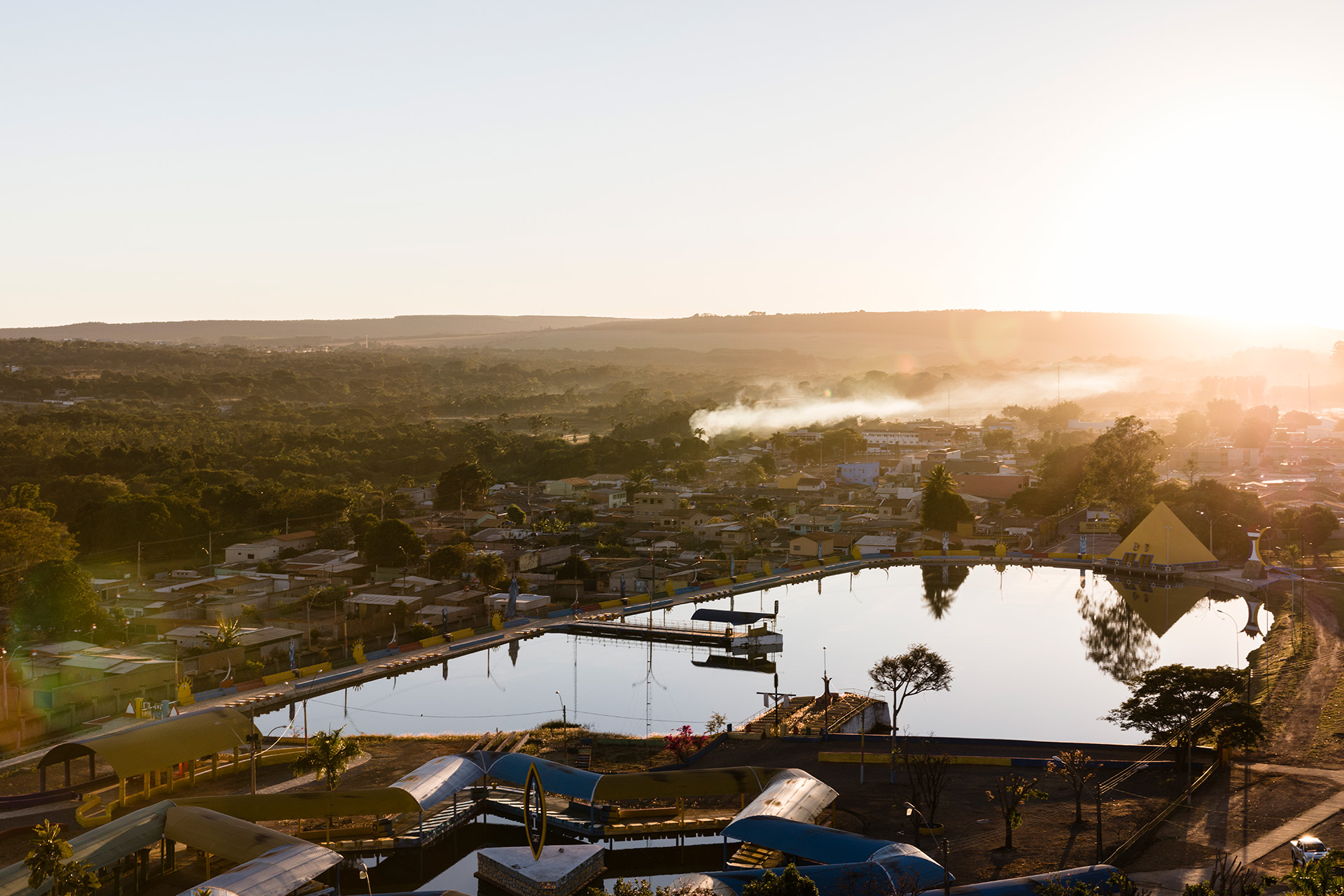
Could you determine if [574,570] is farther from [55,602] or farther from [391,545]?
[55,602]

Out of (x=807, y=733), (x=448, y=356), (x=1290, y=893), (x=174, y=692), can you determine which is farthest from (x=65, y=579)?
(x=448, y=356)

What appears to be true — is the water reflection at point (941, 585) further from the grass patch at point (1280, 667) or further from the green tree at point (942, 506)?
the grass patch at point (1280, 667)

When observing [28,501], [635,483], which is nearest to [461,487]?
[635,483]

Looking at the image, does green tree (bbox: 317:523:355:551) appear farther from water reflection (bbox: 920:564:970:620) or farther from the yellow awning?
the yellow awning

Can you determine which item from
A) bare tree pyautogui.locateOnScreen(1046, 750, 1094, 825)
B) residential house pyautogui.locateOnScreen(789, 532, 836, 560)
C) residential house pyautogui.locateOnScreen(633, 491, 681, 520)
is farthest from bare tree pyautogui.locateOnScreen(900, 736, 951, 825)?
residential house pyautogui.locateOnScreen(633, 491, 681, 520)

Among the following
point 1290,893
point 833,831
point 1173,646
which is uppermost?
point 1290,893

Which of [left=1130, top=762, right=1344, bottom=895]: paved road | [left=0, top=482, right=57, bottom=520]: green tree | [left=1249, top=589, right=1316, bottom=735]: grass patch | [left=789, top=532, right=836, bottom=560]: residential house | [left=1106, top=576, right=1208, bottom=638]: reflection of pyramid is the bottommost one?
[left=1106, top=576, right=1208, bottom=638]: reflection of pyramid

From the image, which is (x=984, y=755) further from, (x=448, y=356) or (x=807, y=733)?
(x=448, y=356)
